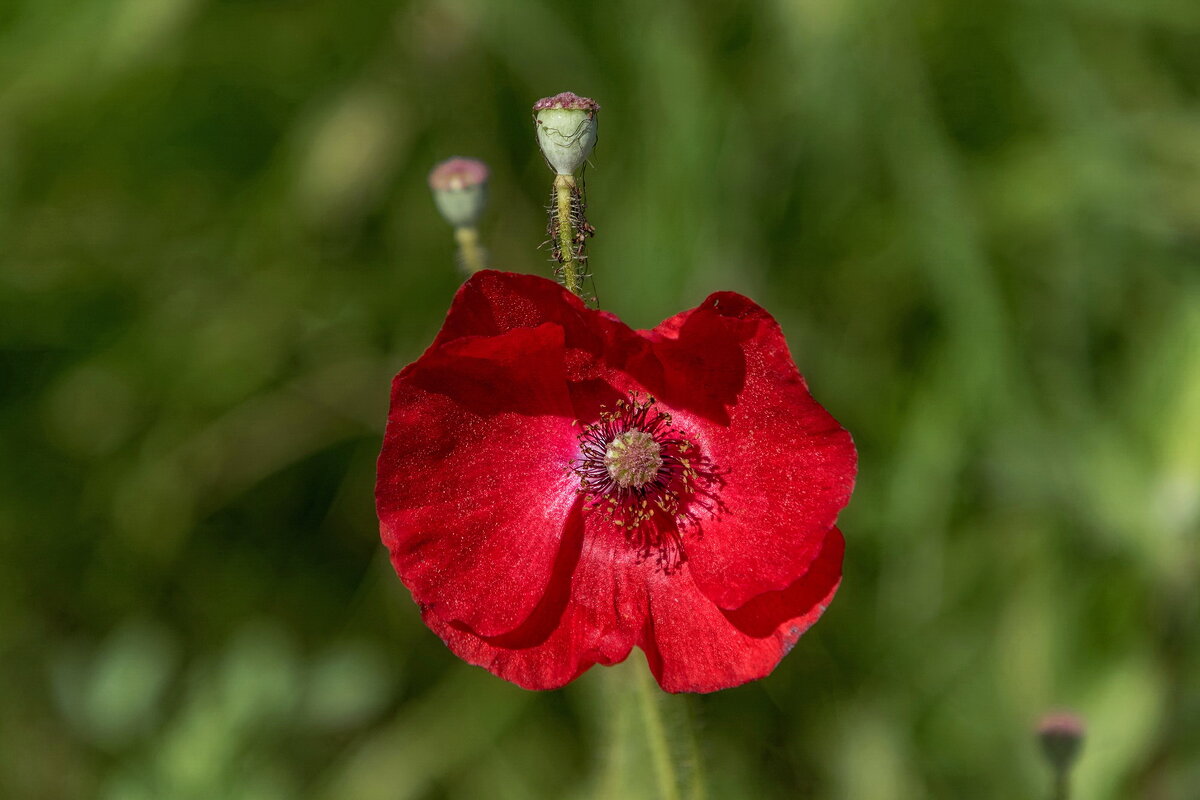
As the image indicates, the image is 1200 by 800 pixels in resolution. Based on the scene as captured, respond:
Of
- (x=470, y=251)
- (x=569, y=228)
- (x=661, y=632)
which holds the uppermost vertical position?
(x=569, y=228)

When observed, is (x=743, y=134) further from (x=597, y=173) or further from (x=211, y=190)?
(x=211, y=190)

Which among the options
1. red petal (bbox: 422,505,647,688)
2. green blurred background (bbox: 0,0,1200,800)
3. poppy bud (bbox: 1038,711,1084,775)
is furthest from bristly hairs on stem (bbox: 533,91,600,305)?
green blurred background (bbox: 0,0,1200,800)

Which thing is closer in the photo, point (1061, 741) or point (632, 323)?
point (1061, 741)

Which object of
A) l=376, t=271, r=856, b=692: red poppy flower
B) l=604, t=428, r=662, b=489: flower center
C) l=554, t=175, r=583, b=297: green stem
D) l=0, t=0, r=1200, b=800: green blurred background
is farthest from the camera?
l=0, t=0, r=1200, b=800: green blurred background

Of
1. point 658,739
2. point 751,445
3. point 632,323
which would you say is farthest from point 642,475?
point 632,323

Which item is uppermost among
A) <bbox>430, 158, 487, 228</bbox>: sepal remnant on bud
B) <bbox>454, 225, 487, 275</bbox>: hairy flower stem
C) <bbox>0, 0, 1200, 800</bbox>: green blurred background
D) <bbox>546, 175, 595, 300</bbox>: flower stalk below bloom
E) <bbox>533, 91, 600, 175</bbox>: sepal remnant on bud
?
<bbox>533, 91, 600, 175</bbox>: sepal remnant on bud

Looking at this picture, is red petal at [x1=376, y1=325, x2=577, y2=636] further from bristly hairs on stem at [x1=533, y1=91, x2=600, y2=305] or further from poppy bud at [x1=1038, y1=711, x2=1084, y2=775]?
poppy bud at [x1=1038, y1=711, x2=1084, y2=775]

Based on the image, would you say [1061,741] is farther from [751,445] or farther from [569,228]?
[569,228]
